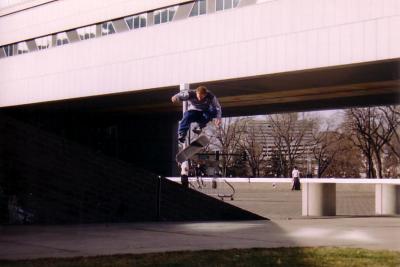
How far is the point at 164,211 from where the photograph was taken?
700 inches

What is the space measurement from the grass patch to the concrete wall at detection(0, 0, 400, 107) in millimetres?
17146

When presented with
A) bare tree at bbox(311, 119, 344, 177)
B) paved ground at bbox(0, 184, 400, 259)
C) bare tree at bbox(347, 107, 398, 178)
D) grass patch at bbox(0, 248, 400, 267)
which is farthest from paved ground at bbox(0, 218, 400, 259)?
bare tree at bbox(311, 119, 344, 177)

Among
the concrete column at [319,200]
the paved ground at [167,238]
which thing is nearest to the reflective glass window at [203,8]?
the concrete column at [319,200]

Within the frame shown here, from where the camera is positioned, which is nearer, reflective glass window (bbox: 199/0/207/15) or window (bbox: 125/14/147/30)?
reflective glass window (bbox: 199/0/207/15)

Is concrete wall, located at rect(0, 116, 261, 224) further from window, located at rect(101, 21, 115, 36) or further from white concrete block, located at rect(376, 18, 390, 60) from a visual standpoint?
window, located at rect(101, 21, 115, 36)

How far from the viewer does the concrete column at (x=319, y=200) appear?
2255 centimetres

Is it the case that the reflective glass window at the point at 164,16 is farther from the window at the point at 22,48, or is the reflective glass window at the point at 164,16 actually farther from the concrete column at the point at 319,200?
the concrete column at the point at 319,200

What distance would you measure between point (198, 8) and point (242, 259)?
2467cm

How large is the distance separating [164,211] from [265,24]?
13.8 meters

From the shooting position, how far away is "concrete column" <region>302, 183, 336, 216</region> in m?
22.5

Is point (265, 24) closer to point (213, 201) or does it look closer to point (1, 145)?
point (213, 201)

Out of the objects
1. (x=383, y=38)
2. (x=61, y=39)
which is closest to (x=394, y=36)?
(x=383, y=38)

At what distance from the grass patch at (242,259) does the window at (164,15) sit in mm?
25373

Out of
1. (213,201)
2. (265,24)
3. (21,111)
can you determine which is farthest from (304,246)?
(21,111)
